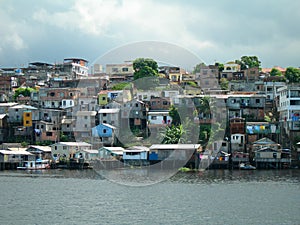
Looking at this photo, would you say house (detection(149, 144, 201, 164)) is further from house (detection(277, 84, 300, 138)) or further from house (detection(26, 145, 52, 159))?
house (detection(26, 145, 52, 159))

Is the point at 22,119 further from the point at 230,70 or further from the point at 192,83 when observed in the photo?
the point at 230,70

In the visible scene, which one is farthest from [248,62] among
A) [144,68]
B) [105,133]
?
[105,133]

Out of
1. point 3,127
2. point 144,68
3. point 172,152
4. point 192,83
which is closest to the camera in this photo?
point 172,152

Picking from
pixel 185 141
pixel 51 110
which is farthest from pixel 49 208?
pixel 51 110

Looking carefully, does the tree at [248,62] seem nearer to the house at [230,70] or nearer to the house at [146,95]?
the house at [230,70]

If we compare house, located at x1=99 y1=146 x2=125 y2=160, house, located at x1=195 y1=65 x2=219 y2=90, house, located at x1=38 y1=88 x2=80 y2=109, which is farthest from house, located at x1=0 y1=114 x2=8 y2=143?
house, located at x1=195 y1=65 x2=219 y2=90

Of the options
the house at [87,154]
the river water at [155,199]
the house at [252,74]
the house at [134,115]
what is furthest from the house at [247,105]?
the house at [87,154]

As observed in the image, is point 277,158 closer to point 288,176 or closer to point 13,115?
point 288,176
